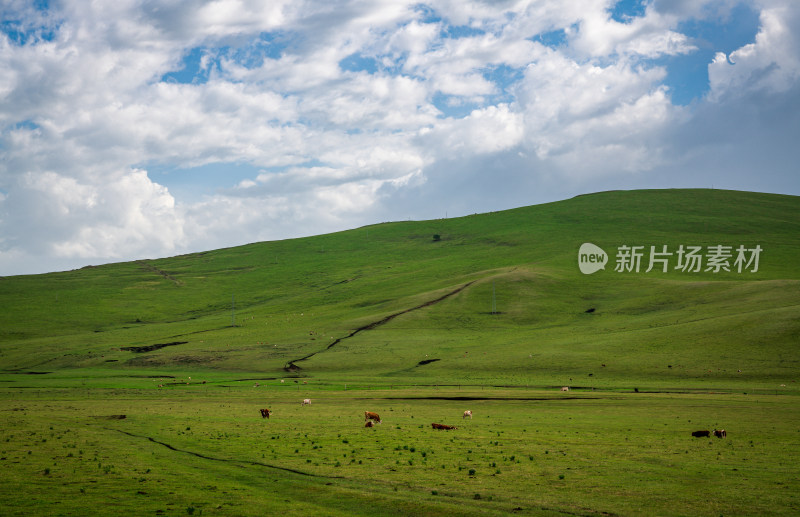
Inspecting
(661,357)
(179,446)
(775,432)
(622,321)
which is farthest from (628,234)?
(179,446)

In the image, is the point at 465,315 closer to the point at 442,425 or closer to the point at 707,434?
the point at 442,425

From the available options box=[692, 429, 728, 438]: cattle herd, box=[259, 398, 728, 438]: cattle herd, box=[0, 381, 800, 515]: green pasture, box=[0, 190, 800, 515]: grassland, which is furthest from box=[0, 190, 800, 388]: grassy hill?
box=[692, 429, 728, 438]: cattle herd

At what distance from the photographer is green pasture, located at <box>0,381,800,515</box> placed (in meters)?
19.1

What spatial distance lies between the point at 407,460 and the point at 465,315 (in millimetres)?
83433

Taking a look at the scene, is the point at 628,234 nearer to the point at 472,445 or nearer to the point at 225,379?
the point at 225,379

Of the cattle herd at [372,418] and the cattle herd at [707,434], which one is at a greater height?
the cattle herd at [707,434]

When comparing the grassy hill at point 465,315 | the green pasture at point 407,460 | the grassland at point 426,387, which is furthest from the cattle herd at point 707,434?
the grassy hill at point 465,315

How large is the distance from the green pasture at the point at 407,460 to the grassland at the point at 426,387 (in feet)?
0.52

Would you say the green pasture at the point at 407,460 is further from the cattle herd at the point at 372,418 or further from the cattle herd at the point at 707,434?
the cattle herd at the point at 372,418

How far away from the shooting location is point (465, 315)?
10819 cm

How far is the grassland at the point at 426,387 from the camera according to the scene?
68.3 ft

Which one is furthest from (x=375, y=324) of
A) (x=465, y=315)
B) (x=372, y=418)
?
(x=372, y=418)

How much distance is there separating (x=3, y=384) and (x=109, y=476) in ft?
205

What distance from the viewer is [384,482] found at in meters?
22.1
